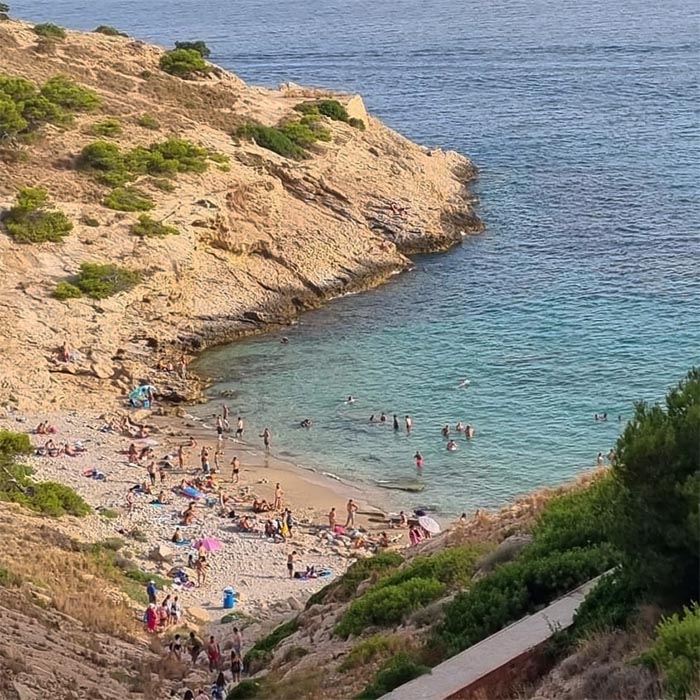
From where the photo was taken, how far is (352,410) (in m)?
43.5

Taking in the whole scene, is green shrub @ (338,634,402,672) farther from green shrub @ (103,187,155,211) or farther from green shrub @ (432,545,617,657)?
green shrub @ (103,187,155,211)

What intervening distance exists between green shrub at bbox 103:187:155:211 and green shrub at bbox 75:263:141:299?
15.1 feet

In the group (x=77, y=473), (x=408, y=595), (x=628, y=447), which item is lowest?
(x=77, y=473)

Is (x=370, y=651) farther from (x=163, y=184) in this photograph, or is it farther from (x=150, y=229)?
(x=163, y=184)

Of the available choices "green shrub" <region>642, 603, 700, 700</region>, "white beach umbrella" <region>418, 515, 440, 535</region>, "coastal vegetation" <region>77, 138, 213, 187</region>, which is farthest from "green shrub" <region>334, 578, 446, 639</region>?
"coastal vegetation" <region>77, 138, 213, 187</region>

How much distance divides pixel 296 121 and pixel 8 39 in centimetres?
1894

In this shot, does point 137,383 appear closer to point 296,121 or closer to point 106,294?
point 106,294

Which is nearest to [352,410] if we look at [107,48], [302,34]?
[107,48]

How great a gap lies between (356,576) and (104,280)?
29.2 metres

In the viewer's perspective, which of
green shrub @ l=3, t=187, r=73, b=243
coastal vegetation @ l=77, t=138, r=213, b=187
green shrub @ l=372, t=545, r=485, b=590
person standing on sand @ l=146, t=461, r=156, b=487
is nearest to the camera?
green shrub @ l=372, t=545, r=485, b=590

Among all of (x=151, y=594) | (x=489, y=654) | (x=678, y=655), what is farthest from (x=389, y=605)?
(x=151, y=594)

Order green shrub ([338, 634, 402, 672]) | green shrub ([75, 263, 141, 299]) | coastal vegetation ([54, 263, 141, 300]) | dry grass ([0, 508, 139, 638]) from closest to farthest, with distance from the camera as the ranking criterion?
green shrub ([338, 634, 402, 672])
dry grass ([0, 508, 139, 638])
coastal vegetation ([54, 263, 141, 300])
green shrub ([75, 263, 141, 299])

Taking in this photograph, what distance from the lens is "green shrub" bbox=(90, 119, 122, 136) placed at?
5981 centimetres

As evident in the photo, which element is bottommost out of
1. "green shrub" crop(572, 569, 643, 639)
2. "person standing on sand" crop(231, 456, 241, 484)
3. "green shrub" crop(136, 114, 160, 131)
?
"person standing on sand" crop(231, 456, 241, 484)
